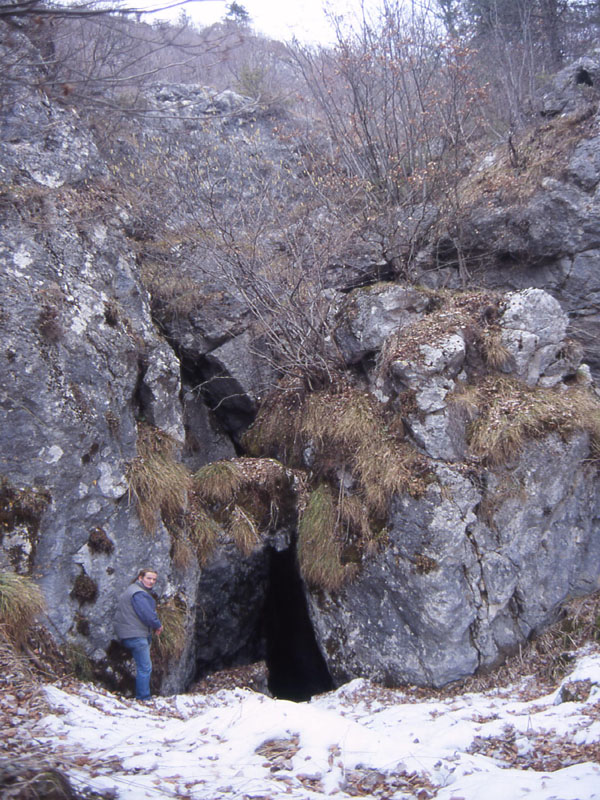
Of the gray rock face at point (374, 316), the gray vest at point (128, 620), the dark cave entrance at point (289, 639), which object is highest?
the gray rock face at point (374, 316)

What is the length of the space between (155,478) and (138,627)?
1778 mm

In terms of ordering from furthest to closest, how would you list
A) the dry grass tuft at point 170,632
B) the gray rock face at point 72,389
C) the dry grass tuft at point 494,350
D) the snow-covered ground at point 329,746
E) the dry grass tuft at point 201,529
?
1. the dry grass tuft at point 494,350
2. the dry grass tuft at point 201,529
3. the dry grass tuft at point 170,632
4. the gray rock face at point 72,389
5. the snow-covered ground at point 329,746

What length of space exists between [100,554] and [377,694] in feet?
12.3

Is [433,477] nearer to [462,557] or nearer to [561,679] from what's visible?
[462,557]

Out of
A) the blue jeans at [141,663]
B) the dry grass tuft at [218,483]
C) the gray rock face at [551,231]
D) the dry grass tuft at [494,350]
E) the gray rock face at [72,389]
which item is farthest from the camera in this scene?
the gray rock face at [551,231]

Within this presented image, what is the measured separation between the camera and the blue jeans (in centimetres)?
598

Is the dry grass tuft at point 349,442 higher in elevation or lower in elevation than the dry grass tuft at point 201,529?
higher

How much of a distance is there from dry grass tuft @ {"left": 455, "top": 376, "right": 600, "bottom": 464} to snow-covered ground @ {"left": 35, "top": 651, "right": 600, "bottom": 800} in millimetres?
2668

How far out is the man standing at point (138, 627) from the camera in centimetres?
600

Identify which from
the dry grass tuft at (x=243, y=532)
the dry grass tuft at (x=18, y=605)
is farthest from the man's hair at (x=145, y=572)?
the dry grass tuft at (x=243, y=532)

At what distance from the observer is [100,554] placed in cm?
646

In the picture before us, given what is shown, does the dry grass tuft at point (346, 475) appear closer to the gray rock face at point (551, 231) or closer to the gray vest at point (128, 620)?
the gray vest at point (128, 620)

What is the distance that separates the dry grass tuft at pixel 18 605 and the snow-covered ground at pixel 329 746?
710 mm

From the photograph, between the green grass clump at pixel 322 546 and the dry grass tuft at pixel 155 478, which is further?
the green grass clump at pixel 322 546
